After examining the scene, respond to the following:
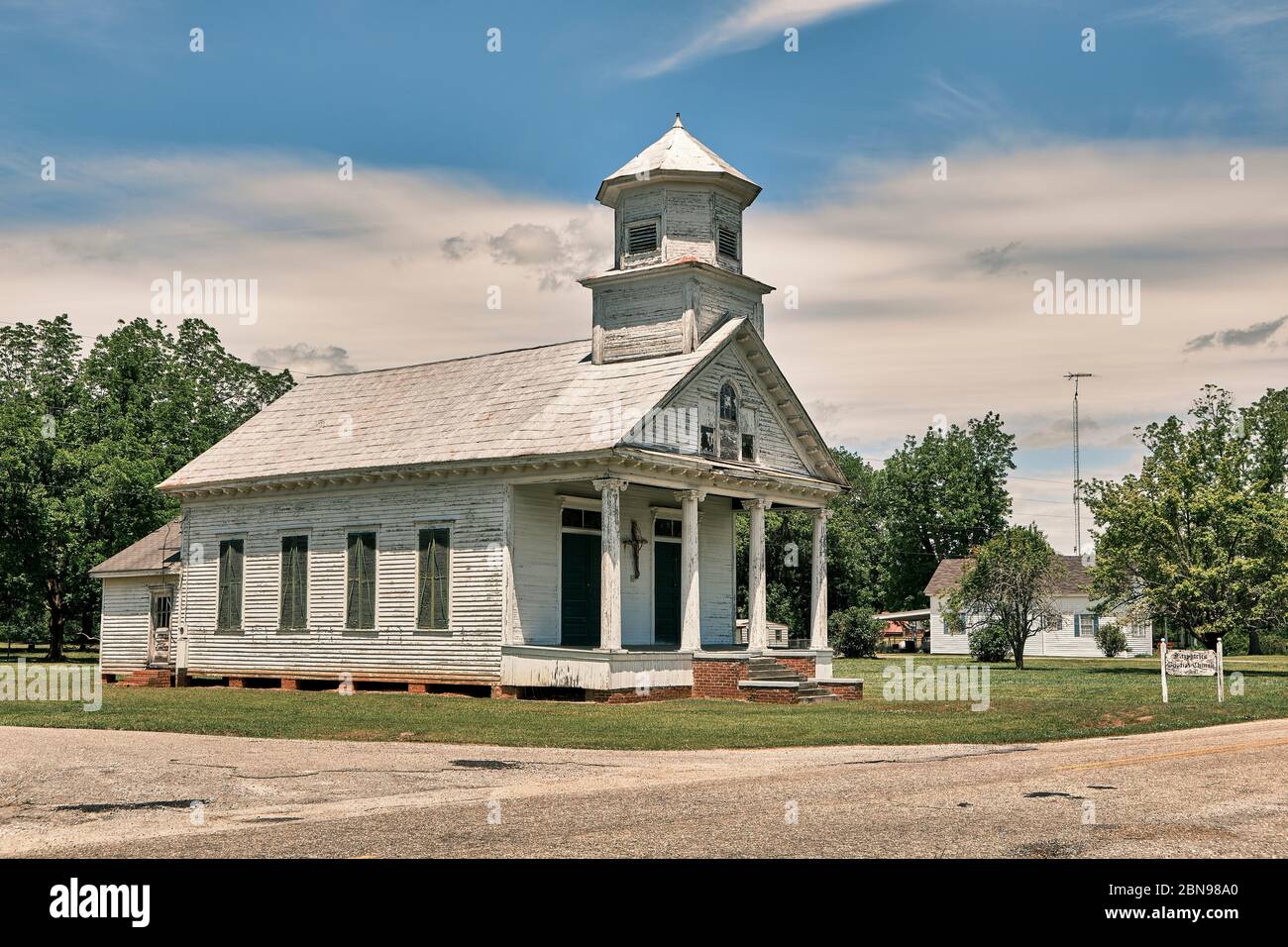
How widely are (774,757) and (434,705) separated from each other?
11.0 meters

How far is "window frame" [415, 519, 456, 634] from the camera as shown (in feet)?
97.8

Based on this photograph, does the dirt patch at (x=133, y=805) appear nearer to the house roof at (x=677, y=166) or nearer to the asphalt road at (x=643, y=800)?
the asphalt road at (x=643, y=800)

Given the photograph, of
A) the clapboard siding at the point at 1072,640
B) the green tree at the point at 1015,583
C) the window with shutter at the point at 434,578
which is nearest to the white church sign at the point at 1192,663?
the window with shutter at the point at 434,578

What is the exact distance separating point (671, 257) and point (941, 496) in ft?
207

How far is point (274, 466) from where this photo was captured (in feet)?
112

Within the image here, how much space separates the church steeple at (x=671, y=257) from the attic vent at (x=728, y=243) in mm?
24

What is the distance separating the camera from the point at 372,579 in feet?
103

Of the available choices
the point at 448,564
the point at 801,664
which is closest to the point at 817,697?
the point at 801,664

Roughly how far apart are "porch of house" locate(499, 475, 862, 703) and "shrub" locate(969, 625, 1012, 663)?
23579 millimetres

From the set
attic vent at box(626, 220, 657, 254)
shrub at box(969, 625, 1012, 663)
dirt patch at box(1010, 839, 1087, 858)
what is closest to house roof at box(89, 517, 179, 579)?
attic vent at box(626, 220, 657, 254)

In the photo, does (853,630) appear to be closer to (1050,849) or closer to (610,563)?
(610,563)

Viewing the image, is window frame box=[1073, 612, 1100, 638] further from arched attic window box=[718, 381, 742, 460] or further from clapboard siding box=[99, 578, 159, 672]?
clapboard siding box=[99, 578, 159, 672]

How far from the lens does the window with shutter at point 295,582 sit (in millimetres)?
32906

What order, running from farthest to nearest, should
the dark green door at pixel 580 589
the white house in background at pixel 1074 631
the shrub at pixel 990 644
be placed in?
the white house in background at pixel 1074 631 < the shrub at pixel 990 644 < the dark green door at pixel 580 589
